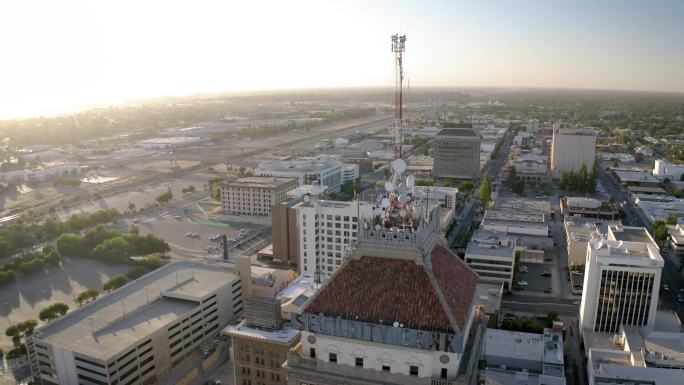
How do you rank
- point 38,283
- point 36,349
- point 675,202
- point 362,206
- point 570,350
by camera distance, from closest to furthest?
point 36,349 < point 570,350 < point 362,206 < point 38,283 < point 675,202

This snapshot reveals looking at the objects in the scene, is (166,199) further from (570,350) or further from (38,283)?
(570,350)

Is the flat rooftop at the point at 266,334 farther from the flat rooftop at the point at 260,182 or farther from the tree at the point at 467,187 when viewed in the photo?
the tree at the point at 467,187

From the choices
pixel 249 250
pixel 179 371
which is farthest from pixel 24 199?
pixel 179 371

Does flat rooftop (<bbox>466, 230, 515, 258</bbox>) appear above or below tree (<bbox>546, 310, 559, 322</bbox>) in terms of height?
above

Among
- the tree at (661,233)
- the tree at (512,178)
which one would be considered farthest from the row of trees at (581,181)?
the tree at (661,233)

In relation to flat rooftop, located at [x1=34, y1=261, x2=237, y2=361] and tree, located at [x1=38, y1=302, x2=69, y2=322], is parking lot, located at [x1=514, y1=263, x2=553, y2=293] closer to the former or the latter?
flat rooftop, located at [x1=34, y1=261, x2=237, y2=361]

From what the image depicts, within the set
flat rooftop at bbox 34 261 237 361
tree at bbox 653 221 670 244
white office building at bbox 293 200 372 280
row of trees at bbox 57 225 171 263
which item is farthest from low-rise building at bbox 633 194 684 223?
row of trees at bbox 57 225 171 263
